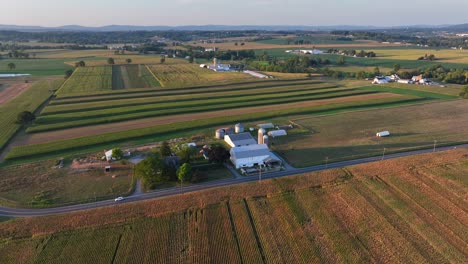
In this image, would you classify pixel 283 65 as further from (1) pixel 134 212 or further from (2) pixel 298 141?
(1) pixel 134 212

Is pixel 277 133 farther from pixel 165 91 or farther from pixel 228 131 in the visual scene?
pixel 165 91

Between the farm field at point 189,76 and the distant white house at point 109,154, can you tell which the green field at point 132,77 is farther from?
the distant white house at point 109,154

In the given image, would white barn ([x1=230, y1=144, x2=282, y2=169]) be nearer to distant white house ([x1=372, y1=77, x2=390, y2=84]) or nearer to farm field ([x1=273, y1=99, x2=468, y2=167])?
farm field ([x1=273, y1=99, x2=468, y2=167])

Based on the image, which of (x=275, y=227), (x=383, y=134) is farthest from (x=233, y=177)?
(x=383, y=134)

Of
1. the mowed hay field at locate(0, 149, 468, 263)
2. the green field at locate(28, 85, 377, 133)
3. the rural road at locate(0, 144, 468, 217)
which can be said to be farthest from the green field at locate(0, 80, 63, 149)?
the mowed hay field at locate(0, 149, 468, 263)

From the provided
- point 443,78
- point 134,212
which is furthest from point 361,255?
point 443,78

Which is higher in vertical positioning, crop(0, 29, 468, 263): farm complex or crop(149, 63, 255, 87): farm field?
crop(149, 63, 255, 87): farm field
